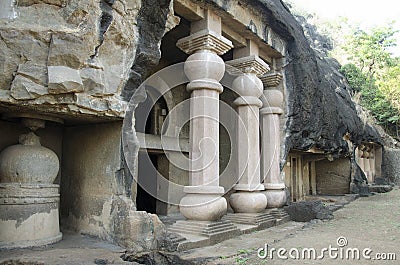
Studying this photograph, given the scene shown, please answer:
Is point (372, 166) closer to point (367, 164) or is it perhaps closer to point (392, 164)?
point (367, 164)

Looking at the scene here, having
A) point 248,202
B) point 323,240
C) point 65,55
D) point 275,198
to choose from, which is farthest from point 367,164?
point 65,55

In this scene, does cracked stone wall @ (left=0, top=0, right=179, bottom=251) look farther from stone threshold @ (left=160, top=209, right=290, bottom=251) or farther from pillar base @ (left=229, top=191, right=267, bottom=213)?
pillar base @ (left=229, top=191, right=267, bottom=213)

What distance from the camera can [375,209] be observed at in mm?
9430

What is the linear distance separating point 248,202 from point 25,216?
4.17 meters

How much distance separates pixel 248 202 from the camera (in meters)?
6.84

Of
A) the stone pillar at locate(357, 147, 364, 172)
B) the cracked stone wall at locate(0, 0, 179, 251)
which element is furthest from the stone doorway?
the stone pillar at locate(357, 147, 364, 172)

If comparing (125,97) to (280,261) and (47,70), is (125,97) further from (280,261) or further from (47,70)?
(280,261)

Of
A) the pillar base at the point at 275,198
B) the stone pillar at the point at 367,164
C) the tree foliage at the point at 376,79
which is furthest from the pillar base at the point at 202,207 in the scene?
the tree foliage at the point at 376,79

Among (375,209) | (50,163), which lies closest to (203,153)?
(50,163)

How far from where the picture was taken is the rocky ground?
349 cm

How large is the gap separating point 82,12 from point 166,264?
3.01 meters

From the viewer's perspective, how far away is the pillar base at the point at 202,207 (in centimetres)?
543

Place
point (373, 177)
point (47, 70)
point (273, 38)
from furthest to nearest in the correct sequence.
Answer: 1. point (373, 177)
2. point (273, 38)
3. point (47, 70)

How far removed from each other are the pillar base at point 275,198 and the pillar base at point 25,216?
15.9 feet
